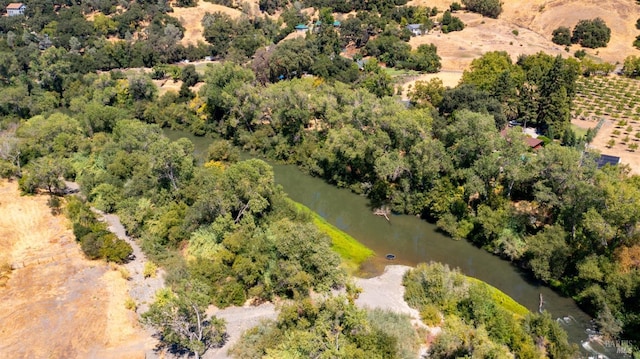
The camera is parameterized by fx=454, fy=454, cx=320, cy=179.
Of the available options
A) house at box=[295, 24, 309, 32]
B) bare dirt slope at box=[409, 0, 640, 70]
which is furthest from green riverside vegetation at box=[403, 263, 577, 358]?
house at box=[295, 24, 309, 32]

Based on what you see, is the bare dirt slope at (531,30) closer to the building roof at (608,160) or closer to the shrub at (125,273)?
the building roof at (608,160)

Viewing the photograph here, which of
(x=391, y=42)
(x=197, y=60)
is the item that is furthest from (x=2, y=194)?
(x=391, y=42)

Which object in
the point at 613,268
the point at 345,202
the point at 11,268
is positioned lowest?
the point at 345,202

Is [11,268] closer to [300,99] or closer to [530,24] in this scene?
[300,99]

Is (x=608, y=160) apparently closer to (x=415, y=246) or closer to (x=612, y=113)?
(x=612, y=113)

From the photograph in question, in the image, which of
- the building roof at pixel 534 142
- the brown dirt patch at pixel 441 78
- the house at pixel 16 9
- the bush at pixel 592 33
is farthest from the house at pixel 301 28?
the house at pixel 16 9

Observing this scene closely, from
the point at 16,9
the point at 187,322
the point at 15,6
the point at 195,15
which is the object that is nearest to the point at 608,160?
the point at 187,322

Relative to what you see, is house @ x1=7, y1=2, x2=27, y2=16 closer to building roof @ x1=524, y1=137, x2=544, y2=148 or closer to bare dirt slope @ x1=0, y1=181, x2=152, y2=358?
bare dirt slope @ x1=0, y1=181, x2=152, y2=358
